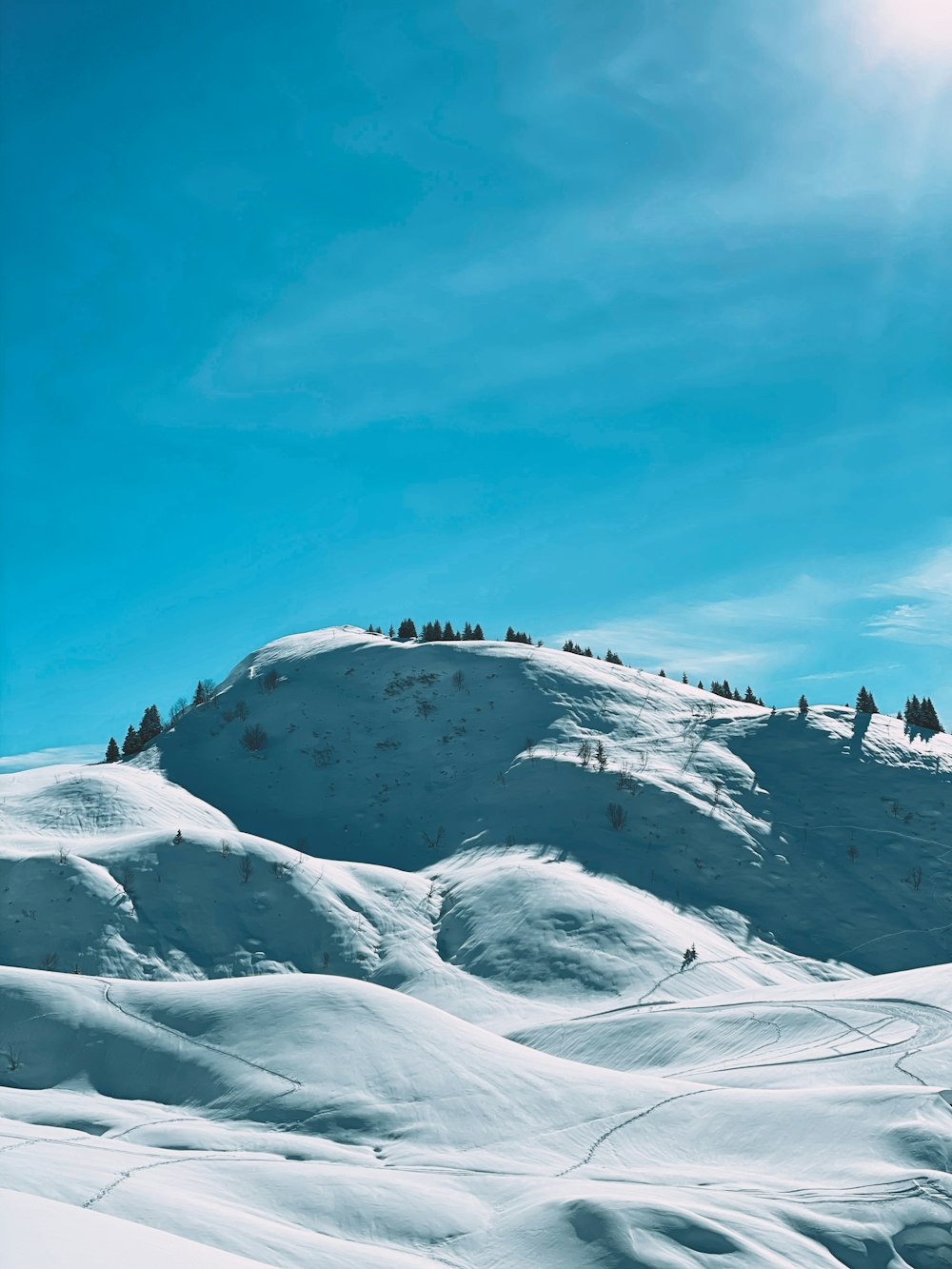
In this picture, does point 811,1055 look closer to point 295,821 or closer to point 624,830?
point 624,830

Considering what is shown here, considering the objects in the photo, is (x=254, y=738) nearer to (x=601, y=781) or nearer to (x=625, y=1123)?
(x=601, y=781)

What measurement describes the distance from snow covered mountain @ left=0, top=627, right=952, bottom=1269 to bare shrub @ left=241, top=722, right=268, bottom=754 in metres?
0.19

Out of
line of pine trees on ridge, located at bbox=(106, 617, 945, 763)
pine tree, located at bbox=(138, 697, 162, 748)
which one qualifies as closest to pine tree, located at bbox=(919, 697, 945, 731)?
line of pine trees on ridge, located at bbox=(106, 617, 945, 763)

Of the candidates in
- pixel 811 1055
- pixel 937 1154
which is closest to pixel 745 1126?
pixel 937 1154

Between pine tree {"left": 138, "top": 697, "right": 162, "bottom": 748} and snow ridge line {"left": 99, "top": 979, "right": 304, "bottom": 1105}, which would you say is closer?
snow ridge line {"left": 99, "top": 979, "right": 304, "bottom": 1105}

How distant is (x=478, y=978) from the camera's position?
2702 centimetres

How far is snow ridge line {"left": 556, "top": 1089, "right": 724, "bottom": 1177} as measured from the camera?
12062 mm

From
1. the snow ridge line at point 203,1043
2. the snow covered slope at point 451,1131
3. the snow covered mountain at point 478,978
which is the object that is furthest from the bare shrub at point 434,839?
the snow ridge line at point 203,1043

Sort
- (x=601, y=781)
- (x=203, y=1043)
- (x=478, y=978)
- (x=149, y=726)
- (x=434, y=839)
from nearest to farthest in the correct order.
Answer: (x=203, y=1043), (x=478, y=978), (x=434, y=839), (x=601, y=781), (x=149, y=726)

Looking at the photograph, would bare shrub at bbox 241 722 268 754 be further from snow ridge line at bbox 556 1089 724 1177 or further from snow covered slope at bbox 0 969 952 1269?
snow ridge line at bbox 556 1089 724 1177

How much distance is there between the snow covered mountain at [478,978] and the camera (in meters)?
10.2

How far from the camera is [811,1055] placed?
1669 centimetres

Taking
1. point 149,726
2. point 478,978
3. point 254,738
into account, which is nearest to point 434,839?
point 478,978

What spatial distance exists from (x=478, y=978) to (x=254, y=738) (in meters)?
20.8
